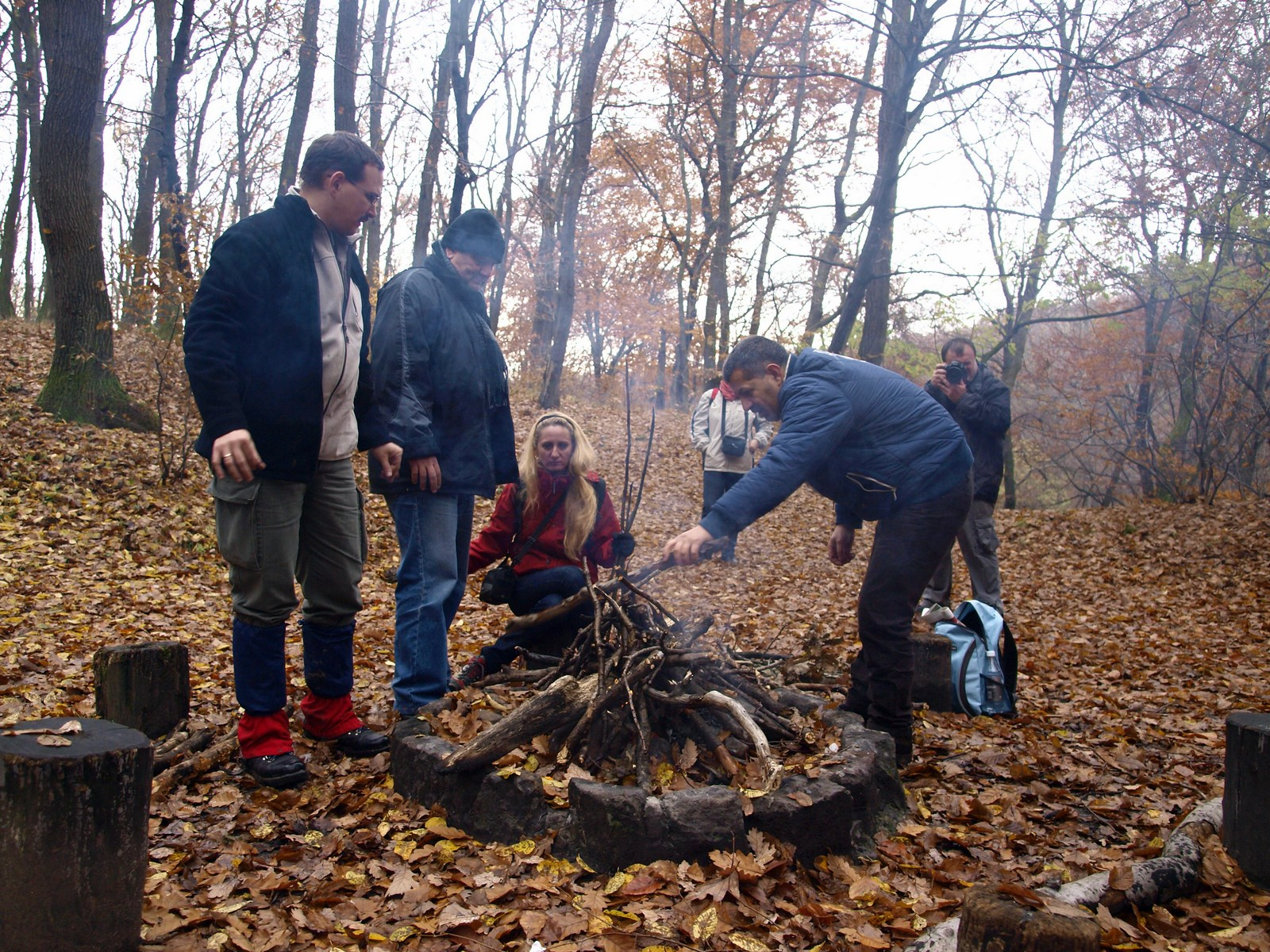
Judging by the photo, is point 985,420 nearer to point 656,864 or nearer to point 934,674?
point 934,674

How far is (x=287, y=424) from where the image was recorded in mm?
3193

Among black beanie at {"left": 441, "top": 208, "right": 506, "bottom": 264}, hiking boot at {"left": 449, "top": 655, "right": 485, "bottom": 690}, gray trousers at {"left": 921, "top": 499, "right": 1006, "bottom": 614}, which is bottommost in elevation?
hiking boot at {"left": 449, "top": 655, "right": 485, "bottom": 690}

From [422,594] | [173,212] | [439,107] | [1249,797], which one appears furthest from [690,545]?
[439,107]

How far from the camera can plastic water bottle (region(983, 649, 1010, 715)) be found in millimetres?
4914

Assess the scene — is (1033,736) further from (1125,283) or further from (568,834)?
(1125,283)

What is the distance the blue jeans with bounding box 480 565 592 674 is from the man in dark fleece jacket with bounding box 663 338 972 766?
4.47ft

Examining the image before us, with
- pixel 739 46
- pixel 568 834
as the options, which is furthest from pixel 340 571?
pixel 739 46

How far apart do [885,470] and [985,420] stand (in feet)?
9.46

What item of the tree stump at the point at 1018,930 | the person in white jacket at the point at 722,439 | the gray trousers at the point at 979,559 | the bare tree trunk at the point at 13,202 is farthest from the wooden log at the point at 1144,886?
the bare tree trunk at the point at 13,202

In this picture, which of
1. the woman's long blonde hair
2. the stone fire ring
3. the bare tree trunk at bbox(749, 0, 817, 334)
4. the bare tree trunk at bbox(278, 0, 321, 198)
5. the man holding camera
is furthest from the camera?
the bare tree trunk at bbox(749, 0, 817, 334)

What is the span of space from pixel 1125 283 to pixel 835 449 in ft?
40.6

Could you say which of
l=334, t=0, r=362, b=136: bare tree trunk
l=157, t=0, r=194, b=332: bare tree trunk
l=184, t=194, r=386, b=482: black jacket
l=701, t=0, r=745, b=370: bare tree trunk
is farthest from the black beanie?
l=701, t=0, r=745, b=370: bare tree trunk

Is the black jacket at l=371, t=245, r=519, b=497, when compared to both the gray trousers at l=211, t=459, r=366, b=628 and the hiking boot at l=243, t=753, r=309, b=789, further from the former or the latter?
the hiking boot at l=243, t=753, r=309, b=789

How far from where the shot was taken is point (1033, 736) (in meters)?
4.62
